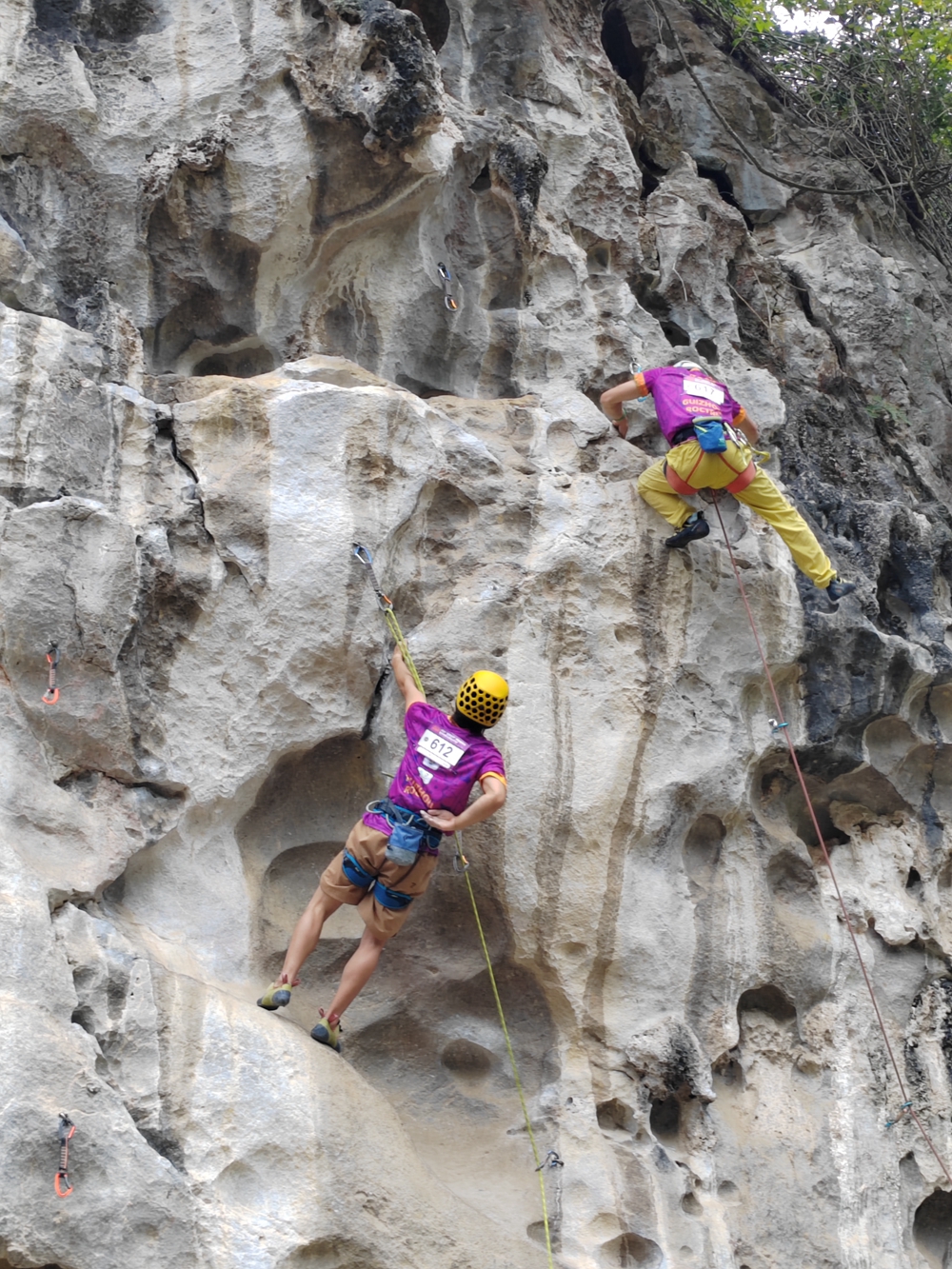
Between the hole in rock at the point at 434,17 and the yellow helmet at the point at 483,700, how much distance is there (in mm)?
4293

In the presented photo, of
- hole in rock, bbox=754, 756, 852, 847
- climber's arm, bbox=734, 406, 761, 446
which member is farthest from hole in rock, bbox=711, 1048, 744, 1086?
climber's arm, bbox=734, 406, 761, 446

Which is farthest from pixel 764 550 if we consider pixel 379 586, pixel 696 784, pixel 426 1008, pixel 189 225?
pixel 189 225

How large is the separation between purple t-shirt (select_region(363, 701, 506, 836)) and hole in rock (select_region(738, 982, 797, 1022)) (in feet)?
5.66

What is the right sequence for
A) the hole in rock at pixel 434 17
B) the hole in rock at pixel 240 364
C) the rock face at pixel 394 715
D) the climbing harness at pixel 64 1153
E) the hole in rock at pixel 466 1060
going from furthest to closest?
the hole in rock at pixel 434 17 → the hole in rock at pixel 240 364 → the hole in rock at pixel 466 1060 → the rock face at pixel 394 715 → the climbing harness at pixel 64 1153

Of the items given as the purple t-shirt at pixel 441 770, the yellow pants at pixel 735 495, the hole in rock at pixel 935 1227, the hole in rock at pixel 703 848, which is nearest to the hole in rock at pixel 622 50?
the yellow pants at pixel 735 495

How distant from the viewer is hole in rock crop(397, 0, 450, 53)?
285 inches

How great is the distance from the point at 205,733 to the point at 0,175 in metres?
2.84

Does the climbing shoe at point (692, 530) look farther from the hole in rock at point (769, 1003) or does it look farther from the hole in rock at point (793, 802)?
the hole in rock at point (769, 1003)

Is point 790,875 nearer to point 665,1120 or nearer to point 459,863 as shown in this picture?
point 665,1120

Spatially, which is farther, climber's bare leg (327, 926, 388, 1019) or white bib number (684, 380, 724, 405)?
white bib number (684, 380, 724, 405)

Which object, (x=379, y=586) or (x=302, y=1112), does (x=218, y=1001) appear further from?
(x=379, y=586)

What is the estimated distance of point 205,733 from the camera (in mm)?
4887

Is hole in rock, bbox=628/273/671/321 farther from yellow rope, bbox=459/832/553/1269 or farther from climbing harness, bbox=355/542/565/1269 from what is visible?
yellow rope, bbox=459/832/553/1269

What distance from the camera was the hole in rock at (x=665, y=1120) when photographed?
5078 mm
